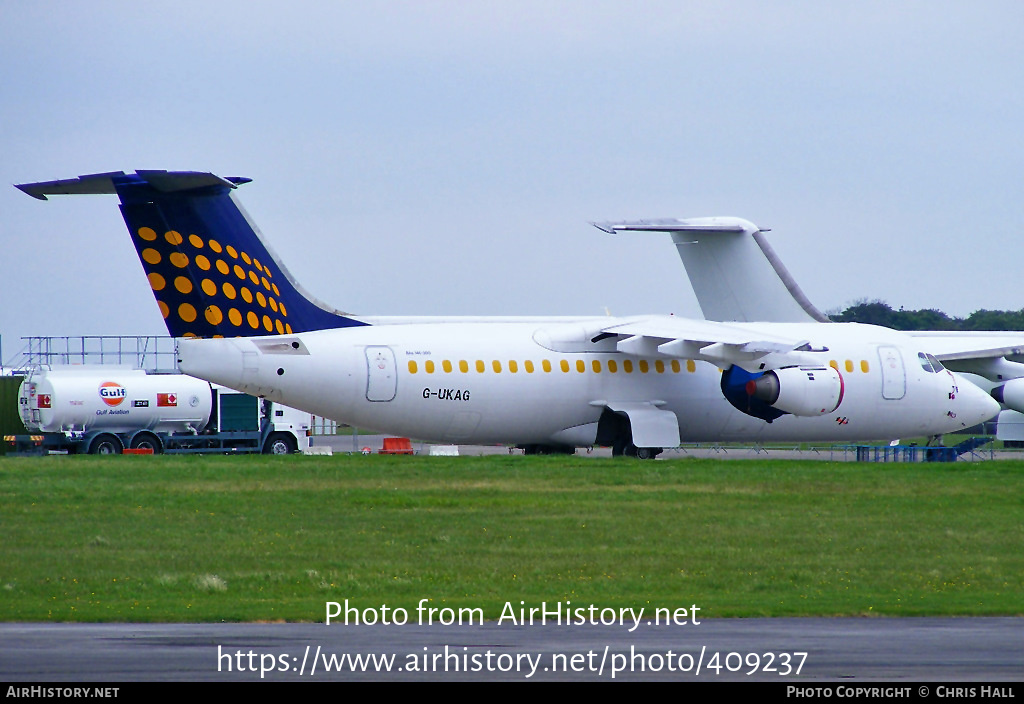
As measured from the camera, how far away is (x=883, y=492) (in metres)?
27.3

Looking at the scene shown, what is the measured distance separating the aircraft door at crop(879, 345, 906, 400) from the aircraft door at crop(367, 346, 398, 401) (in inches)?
554

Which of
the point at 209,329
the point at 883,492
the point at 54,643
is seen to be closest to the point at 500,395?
the point at 209,329

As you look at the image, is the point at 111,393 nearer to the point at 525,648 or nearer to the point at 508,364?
the point at 508,364

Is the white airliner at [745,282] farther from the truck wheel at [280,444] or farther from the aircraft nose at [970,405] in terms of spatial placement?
the truck wheel at [280,444]

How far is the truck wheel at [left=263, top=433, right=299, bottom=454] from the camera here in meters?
52.9

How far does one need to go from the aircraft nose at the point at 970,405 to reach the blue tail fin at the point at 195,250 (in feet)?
65.3

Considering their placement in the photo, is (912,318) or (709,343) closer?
(709,343)

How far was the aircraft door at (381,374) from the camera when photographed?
33.8 meters

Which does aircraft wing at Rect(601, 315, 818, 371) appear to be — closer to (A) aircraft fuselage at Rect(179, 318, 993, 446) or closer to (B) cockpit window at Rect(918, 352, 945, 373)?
(A) aircraft fuselage at Rect(179, 318, 993, 446)

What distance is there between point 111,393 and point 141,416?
4.54 feet

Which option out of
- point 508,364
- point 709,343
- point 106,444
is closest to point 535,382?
point 508,364

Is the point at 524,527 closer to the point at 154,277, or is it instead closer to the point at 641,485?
the point at 641,485

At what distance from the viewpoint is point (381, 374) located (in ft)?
111

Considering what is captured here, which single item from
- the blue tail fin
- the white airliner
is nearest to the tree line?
the white airliner
